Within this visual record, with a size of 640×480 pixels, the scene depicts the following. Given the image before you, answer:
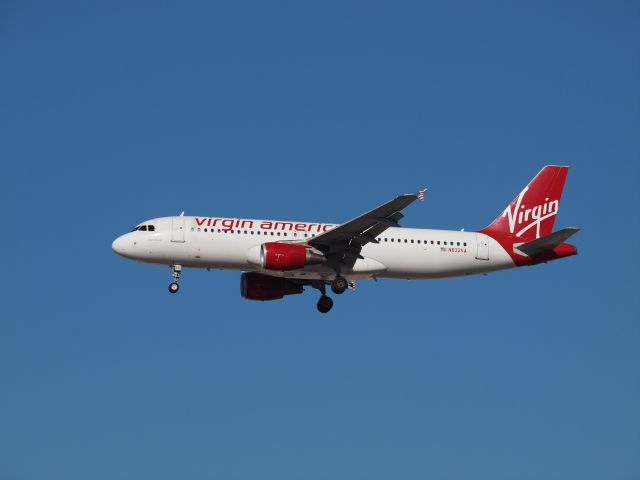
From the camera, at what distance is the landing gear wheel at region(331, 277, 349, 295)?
55062mm

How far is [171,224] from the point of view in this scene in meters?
54.8

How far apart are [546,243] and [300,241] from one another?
12.9m

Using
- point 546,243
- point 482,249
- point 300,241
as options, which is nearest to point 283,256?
point 300,241

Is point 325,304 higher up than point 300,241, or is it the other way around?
point 300,241

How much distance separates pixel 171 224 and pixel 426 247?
13259 mm

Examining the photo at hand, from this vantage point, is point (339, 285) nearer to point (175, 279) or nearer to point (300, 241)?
point (300, 241)

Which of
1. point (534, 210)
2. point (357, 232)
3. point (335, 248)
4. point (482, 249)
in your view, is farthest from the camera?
point (534, 210)

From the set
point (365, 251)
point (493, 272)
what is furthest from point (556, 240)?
point (365, 251)

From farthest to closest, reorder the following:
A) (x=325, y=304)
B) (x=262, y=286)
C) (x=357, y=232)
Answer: (x=262, y=286) → (x=325, y=304) → (x=357, y=232)

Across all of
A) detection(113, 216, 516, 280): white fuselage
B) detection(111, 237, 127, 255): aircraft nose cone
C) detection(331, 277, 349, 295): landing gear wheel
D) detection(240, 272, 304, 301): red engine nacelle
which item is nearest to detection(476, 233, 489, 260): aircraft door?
detection(113, 216, 516, 280): white fuselage

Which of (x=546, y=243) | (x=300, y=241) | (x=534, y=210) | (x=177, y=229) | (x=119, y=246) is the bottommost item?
(x=546, y=243)

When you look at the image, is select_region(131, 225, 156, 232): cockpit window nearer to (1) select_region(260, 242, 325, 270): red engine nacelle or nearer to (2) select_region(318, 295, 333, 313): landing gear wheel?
(1) select_region(260, 242, 325, 270): red engine nacelle

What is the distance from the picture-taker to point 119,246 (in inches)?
2156

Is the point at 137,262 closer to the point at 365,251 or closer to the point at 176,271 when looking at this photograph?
the point at 176,271
